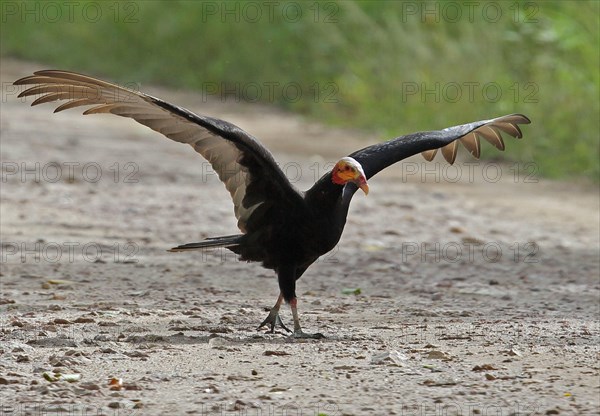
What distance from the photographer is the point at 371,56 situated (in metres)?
18.8

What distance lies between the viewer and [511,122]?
23.2ft

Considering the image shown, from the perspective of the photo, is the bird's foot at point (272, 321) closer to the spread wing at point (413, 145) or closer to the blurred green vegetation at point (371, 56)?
the spread wing at point (413, 145)

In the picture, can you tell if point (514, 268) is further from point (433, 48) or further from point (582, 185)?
point (433, 48)

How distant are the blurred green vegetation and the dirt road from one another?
1.12 m

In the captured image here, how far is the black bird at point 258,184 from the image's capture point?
561cm

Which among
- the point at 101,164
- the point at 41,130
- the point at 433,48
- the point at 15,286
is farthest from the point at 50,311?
the point at 433,48

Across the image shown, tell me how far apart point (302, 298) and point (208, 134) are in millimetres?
1648
